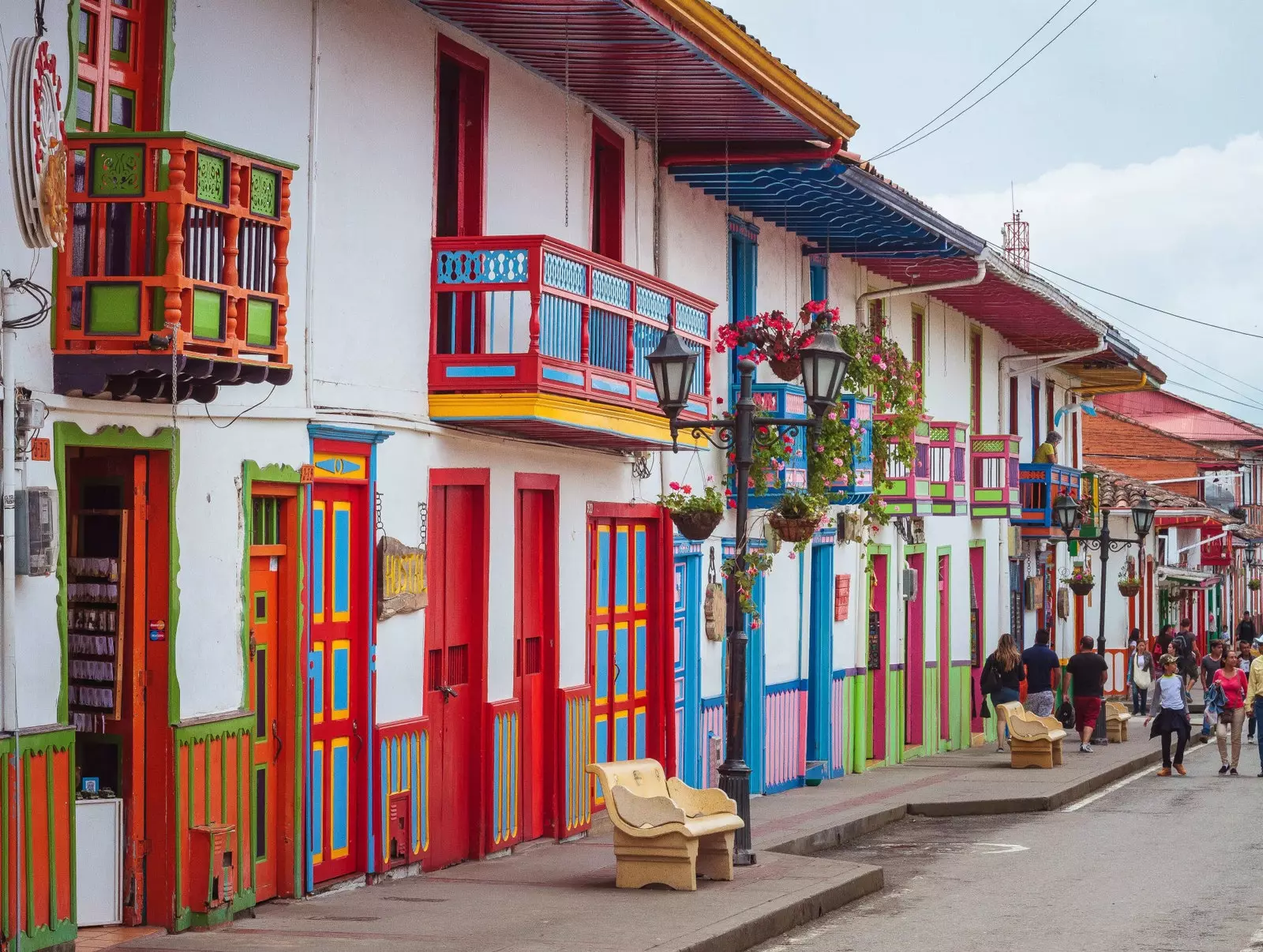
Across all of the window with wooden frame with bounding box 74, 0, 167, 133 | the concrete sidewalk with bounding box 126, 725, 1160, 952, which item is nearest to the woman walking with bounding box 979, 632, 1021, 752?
the concrete sidewalk with bounding box 126, 725, 1160, 952

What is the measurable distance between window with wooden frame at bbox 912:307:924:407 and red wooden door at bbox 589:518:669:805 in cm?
939

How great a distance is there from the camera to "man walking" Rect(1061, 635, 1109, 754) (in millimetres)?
25562

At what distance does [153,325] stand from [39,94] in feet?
3.94

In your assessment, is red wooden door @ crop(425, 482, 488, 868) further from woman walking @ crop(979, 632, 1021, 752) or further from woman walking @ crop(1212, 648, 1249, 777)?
woman walking @ crop(979, 632, 1021, 752)

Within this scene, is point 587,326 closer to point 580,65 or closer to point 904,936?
point 580,65

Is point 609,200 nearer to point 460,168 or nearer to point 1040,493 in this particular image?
point 460,168

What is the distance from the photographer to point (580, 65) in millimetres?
15102

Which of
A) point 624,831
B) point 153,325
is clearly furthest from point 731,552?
point 153,325

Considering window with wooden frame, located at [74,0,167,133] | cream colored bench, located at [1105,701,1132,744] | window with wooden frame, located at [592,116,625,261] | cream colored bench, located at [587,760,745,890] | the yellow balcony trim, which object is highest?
window with wooden frame, located at [592,116,625,261]

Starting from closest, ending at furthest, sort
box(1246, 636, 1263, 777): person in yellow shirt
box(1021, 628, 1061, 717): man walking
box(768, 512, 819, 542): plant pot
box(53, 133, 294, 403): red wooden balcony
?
box(53, 133, 294, 403): red wooden balcony, box(768, 512, 819, 542): plant pot, box(1246, 636, 1263, 777): person in yellow shirt, box(1021, 628, 1061, 717): man walking

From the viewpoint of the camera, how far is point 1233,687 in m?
23.8

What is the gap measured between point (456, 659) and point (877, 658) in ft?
37.1

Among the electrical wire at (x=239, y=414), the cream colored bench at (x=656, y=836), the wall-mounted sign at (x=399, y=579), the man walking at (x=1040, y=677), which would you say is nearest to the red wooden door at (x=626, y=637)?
the wall-mounted sign at (x=399, y=579)

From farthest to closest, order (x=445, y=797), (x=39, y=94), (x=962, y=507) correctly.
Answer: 1. (x=962, y=507)
2. (x=445, y=797)
3. (x=39, y=94)
